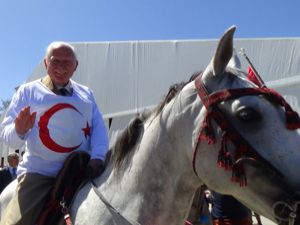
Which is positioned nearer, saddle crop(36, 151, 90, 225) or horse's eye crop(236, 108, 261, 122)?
horse's eye crop(236, 108, 261, 122)

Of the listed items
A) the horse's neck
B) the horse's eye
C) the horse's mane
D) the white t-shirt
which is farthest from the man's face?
the horse's eye

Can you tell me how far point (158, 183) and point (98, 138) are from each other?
35.5 inches

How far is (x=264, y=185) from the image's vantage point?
206cm

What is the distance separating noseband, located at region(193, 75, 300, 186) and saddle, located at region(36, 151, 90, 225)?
104cm

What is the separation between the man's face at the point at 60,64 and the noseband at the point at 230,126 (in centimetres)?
130

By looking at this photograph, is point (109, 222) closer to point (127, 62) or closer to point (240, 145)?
point (240, 145)

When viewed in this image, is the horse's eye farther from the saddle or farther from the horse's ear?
the saddle

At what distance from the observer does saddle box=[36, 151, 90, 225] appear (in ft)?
9.44

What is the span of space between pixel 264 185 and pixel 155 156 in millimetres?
728

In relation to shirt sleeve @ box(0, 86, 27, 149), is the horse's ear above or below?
above

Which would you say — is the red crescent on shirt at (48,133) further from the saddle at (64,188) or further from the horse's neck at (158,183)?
the horse's neck at (158,183)

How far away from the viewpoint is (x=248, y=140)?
210 centimetres

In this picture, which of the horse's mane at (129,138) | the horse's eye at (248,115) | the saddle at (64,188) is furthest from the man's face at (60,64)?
the horse's eye at (248,115)

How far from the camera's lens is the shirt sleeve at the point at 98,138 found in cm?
313
